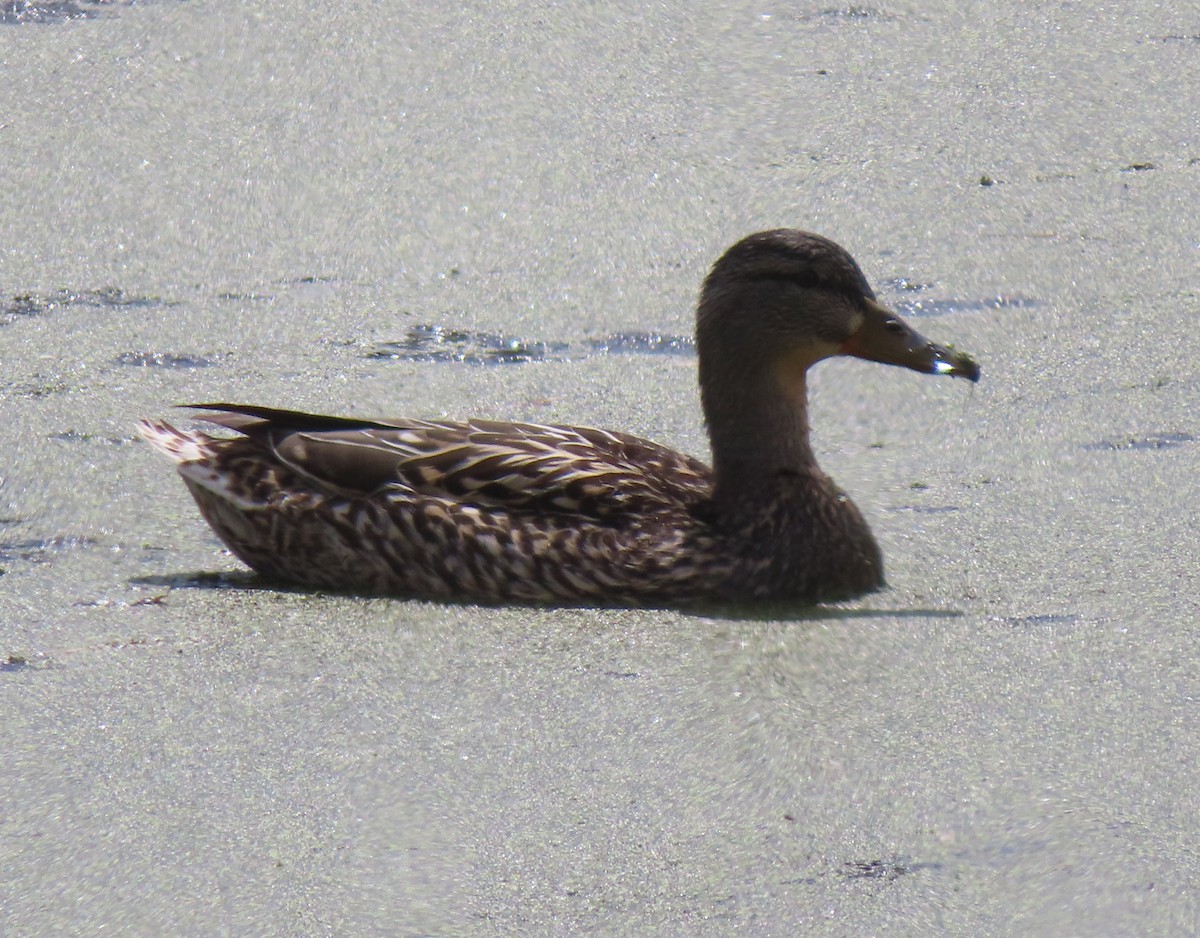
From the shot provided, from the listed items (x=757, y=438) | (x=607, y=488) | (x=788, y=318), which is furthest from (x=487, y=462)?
(x=788, y=318)

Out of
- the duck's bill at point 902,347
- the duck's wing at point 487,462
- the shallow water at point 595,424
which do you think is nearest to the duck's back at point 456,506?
the duck's wing at point 487,462

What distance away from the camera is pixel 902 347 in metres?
4.29

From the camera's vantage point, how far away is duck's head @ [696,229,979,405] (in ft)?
14.0

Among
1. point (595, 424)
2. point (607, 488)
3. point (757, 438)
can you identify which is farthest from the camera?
point (595, 424)

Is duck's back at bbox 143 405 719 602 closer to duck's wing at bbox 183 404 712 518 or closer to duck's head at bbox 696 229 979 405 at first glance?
duck's wing at bbox 183 404 712 518

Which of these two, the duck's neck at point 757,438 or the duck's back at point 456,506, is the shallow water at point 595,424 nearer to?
the duck's back at point 456,506

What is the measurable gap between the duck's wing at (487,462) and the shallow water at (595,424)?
27cm

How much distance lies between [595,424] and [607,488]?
81 centimetres

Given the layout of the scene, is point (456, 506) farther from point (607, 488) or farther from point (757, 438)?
point (757, 438)

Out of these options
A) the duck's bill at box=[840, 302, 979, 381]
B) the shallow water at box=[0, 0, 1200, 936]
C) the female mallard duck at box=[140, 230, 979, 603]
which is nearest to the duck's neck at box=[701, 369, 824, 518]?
the female mallard duck at box=[140, 230, 979, 603]

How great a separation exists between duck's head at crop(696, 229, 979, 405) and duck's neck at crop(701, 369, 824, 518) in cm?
2

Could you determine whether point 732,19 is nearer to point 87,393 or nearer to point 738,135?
point 738,135

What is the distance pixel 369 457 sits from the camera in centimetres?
423

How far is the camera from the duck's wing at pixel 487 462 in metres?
4.12
